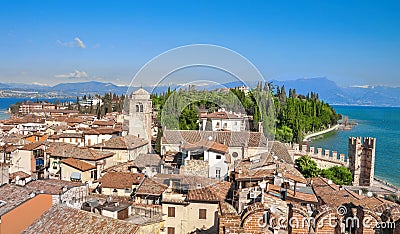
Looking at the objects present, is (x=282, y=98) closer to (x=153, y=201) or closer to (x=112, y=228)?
(x=153, y=201)

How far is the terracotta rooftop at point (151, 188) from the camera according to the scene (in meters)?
8.73

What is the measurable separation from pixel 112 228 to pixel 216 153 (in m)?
7.05

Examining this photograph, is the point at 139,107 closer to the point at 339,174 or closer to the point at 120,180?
the point at 120,180

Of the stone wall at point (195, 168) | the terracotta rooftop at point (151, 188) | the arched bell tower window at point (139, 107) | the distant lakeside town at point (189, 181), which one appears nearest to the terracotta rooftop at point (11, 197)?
the distant lakeside town at point (189, 181)

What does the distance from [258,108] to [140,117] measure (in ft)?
24.8

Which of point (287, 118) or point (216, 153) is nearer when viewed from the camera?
Result: point (216, 153)

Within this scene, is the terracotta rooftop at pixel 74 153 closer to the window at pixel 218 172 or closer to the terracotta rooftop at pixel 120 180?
the terracotta rooftop at pixel 120 180

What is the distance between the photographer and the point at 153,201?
27.8ft

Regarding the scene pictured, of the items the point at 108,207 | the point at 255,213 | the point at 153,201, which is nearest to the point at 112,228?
the point at 108,207

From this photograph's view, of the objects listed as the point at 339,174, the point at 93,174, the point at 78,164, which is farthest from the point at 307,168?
the point at 78,164

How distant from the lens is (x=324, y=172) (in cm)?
1520

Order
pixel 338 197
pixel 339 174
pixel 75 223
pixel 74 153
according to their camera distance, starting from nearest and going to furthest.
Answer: pixel 75 223 < pixel 338 197 < pixel 74 153 < pixel 339 174

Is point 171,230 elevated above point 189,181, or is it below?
below

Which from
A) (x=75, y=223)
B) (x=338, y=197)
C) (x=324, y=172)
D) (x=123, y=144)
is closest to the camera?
(x=75, y=223)
